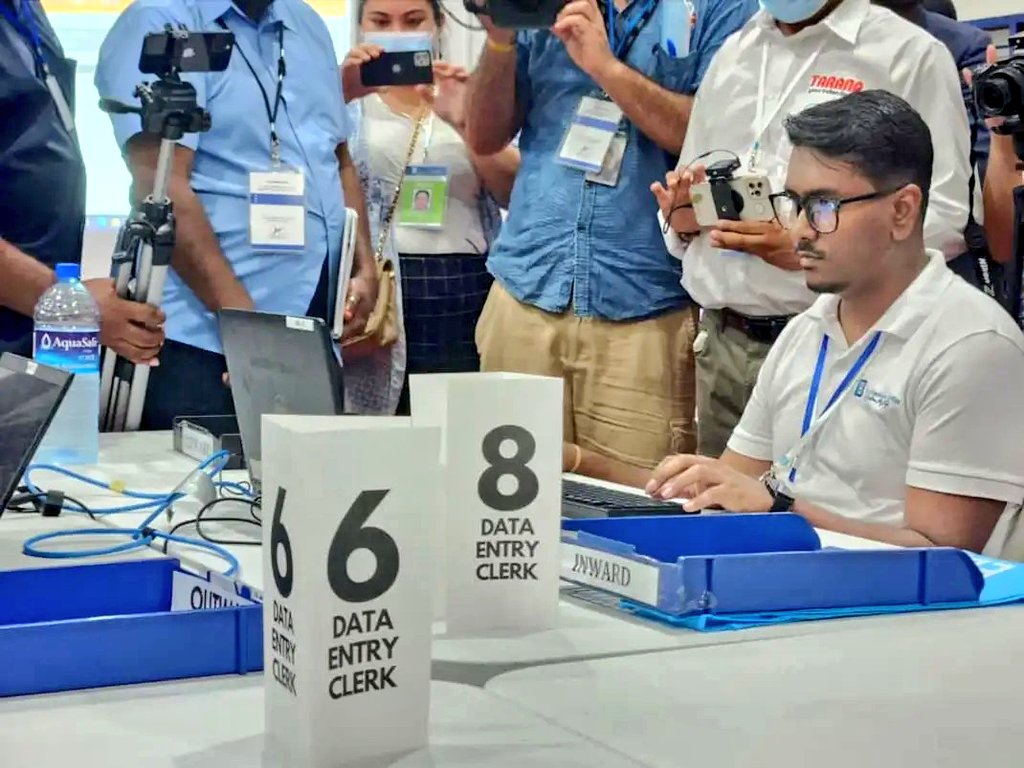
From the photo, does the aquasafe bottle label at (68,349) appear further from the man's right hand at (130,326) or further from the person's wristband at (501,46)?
the person's wristband at (501,46)

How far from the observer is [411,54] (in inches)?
129

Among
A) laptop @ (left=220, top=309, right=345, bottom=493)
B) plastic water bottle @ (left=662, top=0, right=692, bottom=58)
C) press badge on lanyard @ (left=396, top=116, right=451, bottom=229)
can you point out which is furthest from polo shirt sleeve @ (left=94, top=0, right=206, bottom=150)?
laptop @ (left=220, top=309, right=345, bottom=493)

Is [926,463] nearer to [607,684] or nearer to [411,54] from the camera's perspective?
[607,684]

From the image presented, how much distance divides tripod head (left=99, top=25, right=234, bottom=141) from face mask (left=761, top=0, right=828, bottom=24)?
3.28 feet

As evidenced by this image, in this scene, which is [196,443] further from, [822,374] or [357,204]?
[357,204]

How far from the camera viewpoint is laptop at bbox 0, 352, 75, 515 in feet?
4.83

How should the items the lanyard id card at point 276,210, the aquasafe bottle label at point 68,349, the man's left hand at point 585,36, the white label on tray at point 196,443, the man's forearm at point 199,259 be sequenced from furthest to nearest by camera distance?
the lanyard id card at point 276,210 → the man's forearm at point 199,259 → the man's left hand at point 585,36 → the white label on tray at point 196,443 → the aquasafe bottle label at point 68,349

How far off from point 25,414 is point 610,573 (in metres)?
0.69

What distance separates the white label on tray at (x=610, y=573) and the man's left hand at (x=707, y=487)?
303mm

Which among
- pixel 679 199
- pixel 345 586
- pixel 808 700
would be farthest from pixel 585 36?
pixel 345 586

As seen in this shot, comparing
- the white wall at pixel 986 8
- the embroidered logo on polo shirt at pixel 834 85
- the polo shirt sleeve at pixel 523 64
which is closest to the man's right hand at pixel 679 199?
the embroidered logo on polo shirt at pixel 834 85

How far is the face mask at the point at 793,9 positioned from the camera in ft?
8.05

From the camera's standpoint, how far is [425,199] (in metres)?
3.42

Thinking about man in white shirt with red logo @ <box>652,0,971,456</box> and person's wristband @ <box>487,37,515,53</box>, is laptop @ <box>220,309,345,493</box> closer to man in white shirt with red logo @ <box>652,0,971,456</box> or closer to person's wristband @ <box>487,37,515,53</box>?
man in white shirt with red logo @ <box>652,0,971,456</box>
